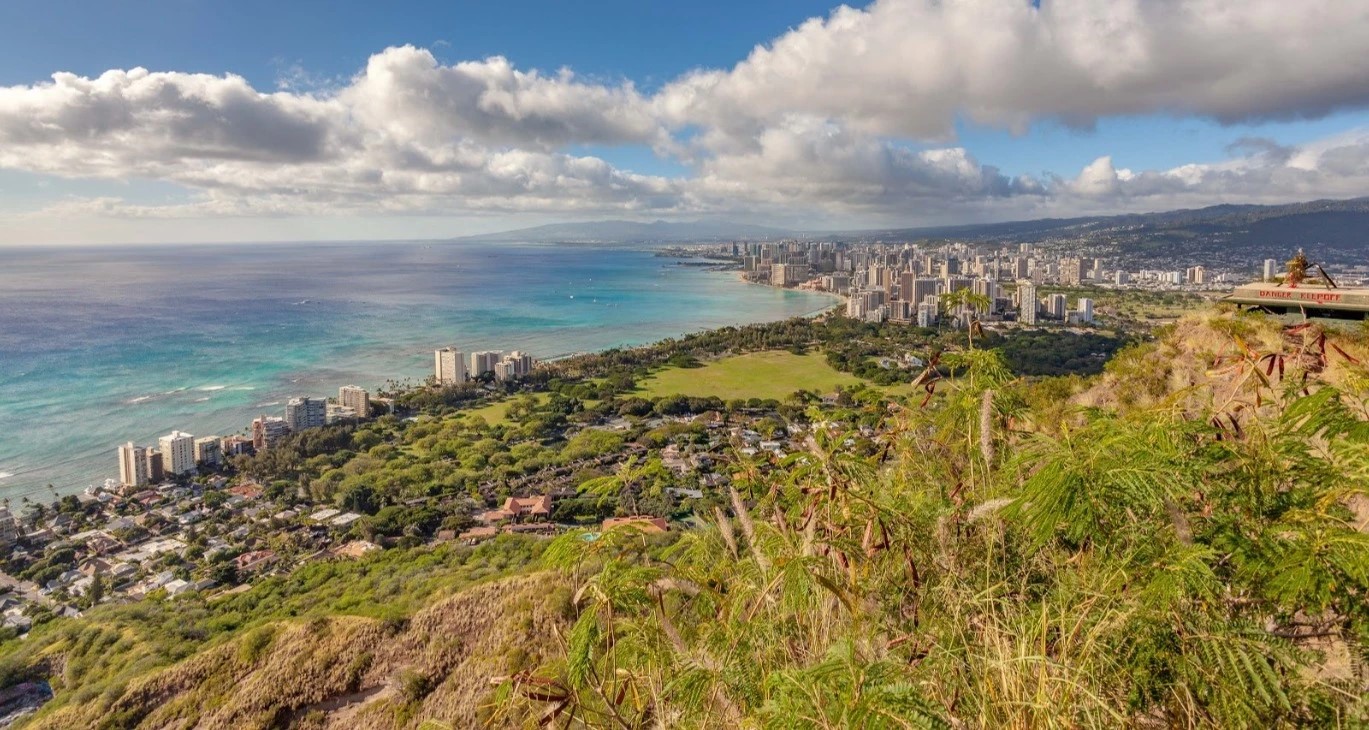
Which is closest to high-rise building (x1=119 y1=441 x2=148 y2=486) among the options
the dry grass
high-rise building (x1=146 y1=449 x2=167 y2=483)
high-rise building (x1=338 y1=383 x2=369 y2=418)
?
high-rise building (x1=146 y1=449 x2=167 y2=483)

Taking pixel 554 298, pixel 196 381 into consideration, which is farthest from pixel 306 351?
pixel 554 298

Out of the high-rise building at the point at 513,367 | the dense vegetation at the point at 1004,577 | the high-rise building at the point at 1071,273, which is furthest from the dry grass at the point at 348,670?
the high-rise building at the point at 1071,273

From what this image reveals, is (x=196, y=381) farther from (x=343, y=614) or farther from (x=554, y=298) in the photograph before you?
(x=554, y=298)

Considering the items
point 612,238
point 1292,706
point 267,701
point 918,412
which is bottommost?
point 267,701

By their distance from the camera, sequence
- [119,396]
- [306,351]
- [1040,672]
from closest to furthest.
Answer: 1. [1040,672]
2. [119,396]
3. [306,351]

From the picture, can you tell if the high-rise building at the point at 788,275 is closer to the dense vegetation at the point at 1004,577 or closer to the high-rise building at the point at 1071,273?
the high-rise building at the point at 1071,273

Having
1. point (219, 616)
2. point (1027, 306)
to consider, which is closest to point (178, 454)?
point (219, 616)

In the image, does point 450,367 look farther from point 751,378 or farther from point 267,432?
point 751,378
